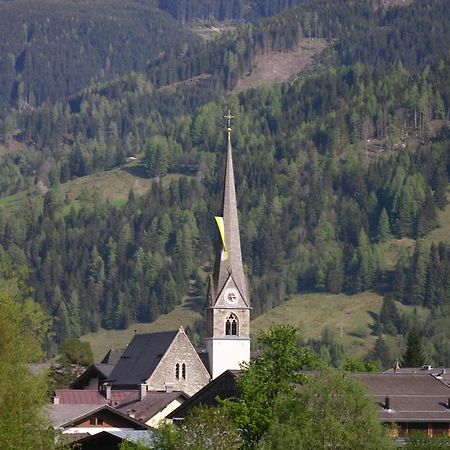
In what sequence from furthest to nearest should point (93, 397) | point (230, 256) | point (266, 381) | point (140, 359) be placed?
point (230, 256) → point (140, 359) → point (93, 397) → point (266, 381)

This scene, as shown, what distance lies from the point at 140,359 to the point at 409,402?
128 feet

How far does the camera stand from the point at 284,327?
8725 cm

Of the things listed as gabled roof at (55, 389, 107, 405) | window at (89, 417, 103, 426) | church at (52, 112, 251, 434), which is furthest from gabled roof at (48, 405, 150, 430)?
church at (52, 112, 251, 434)

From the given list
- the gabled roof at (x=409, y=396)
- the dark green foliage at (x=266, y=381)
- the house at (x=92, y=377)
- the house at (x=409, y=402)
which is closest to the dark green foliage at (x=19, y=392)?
the dark green foliage at (x=266, y=381)

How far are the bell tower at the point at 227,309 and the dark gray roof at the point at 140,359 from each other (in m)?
3.45

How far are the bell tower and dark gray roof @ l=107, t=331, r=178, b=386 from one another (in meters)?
3.45

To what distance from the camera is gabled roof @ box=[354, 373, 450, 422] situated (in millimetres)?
102688

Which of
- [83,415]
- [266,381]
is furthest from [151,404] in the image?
[266,381]

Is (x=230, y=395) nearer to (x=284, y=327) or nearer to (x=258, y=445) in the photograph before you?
(x=284, y=327)

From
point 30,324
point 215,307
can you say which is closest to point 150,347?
point 215,307

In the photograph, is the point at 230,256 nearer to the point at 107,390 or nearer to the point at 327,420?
the point at 107,390

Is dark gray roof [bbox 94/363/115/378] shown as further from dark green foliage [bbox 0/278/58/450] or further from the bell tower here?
dark green foliage [bbox 0/278/58/450]

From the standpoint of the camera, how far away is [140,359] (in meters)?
140

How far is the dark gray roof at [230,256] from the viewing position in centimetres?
13875
